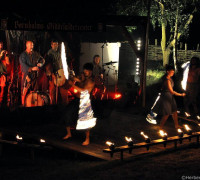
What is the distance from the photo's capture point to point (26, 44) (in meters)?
12.8

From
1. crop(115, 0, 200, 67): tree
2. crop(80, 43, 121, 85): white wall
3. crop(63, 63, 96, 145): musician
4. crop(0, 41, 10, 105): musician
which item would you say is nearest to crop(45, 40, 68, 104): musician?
crop(0, 41, 10, 105): musician

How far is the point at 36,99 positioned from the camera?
41.3 ft

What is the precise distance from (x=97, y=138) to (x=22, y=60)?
13.7ft

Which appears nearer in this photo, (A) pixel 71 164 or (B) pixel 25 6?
(A) pixel 71 164

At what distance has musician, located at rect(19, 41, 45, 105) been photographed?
12695 mm

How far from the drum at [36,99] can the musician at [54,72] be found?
0.81 meters

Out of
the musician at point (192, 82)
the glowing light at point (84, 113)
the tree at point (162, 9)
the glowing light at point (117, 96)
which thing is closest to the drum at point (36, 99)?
the glowing light at point (117, 96)

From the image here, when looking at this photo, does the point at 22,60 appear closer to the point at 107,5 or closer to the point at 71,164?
the point at 71,164

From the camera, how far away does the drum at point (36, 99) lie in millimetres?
12570

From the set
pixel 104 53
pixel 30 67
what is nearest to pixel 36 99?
pixel 30 67

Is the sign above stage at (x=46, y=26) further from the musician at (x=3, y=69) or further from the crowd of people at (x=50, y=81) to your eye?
the musician at (x=3, y=69)

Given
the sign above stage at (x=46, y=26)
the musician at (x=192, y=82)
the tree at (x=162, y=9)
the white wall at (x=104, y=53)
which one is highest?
the tree at (x=162, y=9)

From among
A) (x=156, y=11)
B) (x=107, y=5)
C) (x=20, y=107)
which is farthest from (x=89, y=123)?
(x=156, y=11)

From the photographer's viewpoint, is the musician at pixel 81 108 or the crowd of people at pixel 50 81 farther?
the crowd of people at pixel 50 81
